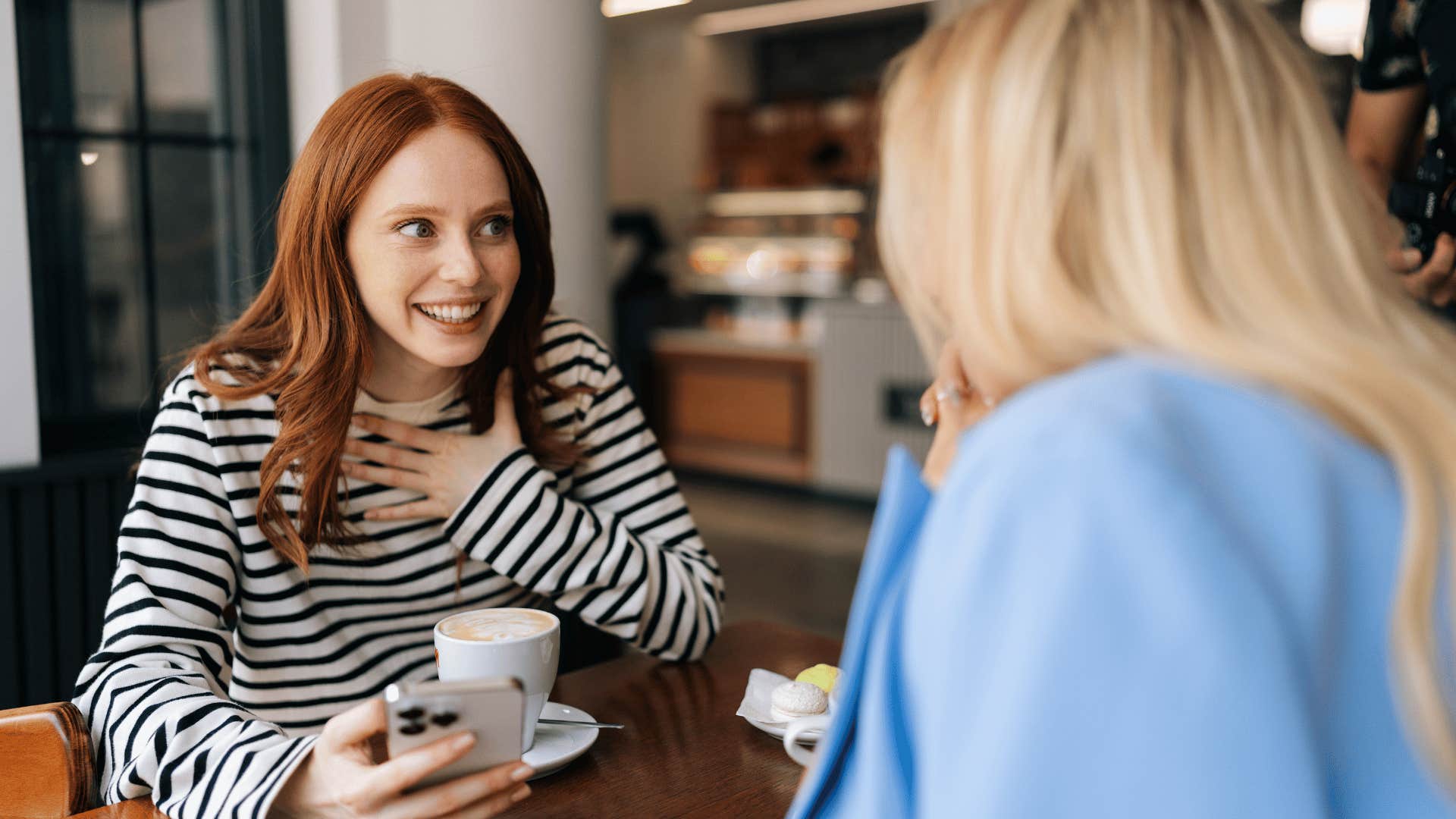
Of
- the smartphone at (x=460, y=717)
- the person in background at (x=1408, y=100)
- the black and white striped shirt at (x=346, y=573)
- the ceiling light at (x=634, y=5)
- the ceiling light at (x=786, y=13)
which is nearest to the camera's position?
the smartphone at (x=460, y=717)

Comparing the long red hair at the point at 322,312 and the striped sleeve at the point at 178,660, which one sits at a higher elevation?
the long red hair at the point at 322,312

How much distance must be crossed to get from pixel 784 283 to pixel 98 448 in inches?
264

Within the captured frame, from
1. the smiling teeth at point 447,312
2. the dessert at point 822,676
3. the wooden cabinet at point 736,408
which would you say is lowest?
the wooden cabinet at point 736,408

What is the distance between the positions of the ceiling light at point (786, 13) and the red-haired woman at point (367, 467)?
24.2 ft

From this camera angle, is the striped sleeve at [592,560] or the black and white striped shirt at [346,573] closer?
the black and white striped shirt at [346,573]

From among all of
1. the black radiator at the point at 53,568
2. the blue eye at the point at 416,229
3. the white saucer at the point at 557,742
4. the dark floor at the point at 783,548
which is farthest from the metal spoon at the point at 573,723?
the dark floor at the point at 783,548

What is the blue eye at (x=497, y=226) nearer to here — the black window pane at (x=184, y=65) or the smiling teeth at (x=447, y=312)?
the smiling teeth at (x=447, y=312)

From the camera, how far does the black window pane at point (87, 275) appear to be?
204 centimetres

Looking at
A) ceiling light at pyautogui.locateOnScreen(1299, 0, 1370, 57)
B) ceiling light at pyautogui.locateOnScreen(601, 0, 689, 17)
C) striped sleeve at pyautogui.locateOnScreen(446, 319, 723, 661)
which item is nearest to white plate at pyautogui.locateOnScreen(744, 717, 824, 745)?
striped sleeve at pyautogui.locateOnScreen(446, 319, 723, 661)

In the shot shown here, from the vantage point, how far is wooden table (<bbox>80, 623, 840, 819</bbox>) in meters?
0.92

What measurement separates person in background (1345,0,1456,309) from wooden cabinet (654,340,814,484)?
444cm

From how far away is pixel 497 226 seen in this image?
1368 millimetres

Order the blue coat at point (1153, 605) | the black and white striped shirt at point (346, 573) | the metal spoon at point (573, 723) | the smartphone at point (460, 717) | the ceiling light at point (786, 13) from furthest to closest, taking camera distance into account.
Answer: the ceiling light at point (786, 13) < the black and white striped shirt at point (346, 573) < the metal spoon at point (573, 723) < the smartphone at point (460, 717) < the blue coat at point (1153, 605)

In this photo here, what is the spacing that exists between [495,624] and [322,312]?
1.71 ft
